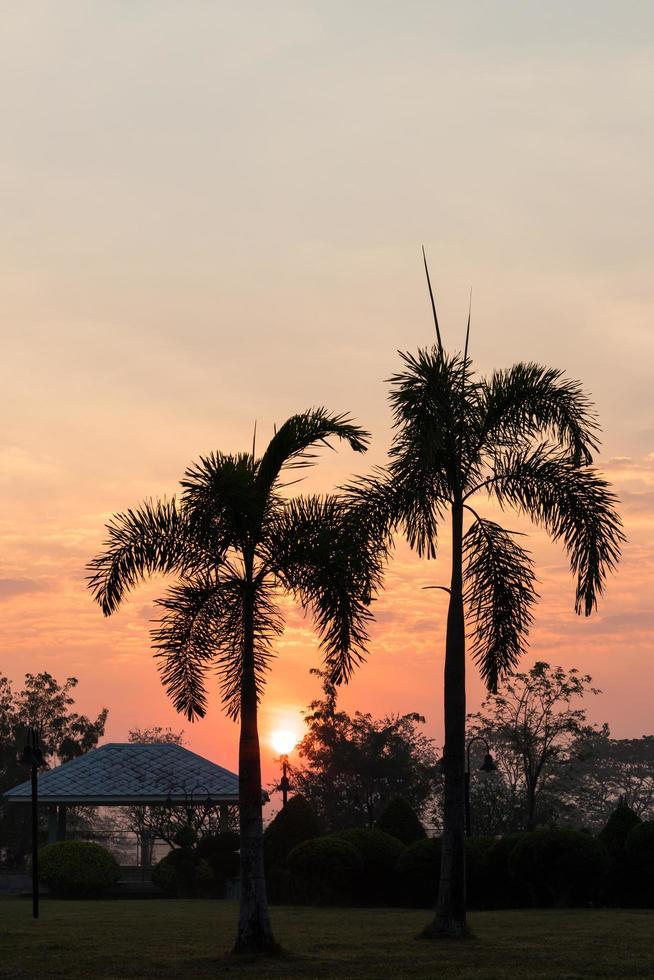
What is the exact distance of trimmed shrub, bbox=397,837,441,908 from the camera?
115 feet

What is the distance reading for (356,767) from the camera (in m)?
71.2

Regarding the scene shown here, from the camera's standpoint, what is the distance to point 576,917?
29.5 metres

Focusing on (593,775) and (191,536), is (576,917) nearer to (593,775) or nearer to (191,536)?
(191,536)

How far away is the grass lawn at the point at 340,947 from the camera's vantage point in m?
18.8

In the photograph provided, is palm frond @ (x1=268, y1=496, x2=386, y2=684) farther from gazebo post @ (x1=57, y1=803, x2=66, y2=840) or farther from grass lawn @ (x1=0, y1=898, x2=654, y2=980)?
gazebo post @ (x1=57, y1=803, x2=66, y2=840)

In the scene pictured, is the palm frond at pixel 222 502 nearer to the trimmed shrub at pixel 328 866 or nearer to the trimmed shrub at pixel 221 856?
the trimmed shrub at pixel 328 866

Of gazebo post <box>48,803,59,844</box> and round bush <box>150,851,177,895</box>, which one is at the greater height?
gazebo post <box>48,803,59,844</box>

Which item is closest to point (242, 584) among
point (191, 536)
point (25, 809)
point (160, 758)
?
point (191, 536)

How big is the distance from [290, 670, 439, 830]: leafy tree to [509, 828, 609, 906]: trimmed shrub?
35794 millimetres

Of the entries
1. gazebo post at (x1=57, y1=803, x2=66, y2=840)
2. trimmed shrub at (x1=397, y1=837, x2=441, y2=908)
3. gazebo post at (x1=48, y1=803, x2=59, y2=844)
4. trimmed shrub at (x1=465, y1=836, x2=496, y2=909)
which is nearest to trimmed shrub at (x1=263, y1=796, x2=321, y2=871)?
trimmed shrub at (x1=397, y1=837, x2=441, y2=908)

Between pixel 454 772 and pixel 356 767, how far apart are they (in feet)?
161

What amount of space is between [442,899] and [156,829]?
3742 centimetres

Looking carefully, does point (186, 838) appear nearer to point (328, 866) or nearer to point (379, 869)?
point (328, 866)

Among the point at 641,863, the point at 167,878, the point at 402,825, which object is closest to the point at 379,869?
the point at 402,825
